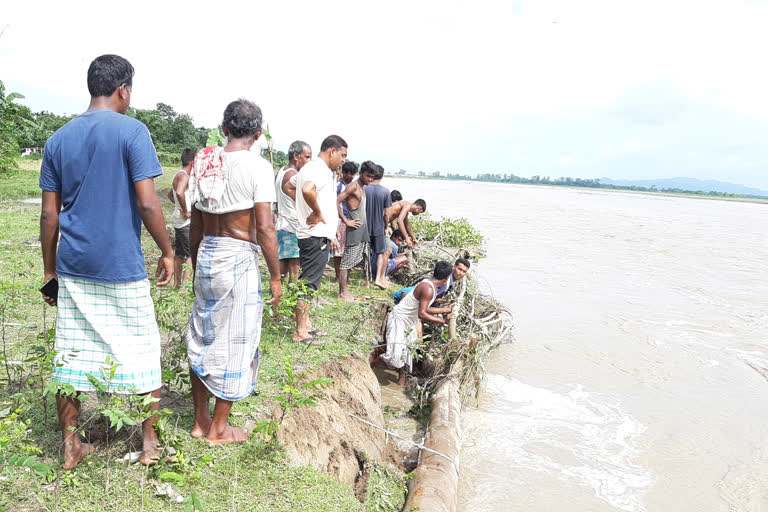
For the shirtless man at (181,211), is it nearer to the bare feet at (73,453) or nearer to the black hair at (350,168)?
the black hair at (350,168)

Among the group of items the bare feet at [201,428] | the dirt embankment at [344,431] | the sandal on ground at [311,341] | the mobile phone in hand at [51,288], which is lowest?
the dirt embankment at [344,431]

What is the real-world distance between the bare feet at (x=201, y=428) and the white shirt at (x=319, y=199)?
2.11 metres

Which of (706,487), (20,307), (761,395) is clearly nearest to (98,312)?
(20,307)

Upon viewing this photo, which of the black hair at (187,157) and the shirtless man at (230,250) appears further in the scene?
the black hair at (187,157)

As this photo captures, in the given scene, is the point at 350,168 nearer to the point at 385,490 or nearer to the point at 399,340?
the point at 399,340

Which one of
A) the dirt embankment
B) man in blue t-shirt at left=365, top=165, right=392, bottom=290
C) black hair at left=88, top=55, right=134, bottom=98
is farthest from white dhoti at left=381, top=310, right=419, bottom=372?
black hair at left=88, top=55, right=134, bottom=98

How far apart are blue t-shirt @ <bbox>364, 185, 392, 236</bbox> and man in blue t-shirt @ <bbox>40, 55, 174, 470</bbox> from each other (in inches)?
189

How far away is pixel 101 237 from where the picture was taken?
2.23 m

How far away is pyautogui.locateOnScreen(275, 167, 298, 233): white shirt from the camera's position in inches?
203

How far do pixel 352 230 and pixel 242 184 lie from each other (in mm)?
3996

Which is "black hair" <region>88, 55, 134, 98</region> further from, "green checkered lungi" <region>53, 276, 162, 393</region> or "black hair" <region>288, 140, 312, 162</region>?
"black hair" <region>288, 140, 312, 162</region>

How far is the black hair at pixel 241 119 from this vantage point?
2646 mm

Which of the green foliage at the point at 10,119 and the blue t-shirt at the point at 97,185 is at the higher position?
the green foliage at the point at 10,119

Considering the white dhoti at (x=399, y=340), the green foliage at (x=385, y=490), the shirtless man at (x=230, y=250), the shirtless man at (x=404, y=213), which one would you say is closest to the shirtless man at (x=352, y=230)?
the white dhoti at (x=399, y=340)
